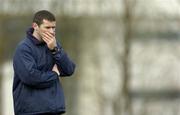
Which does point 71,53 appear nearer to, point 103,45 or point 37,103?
point 103,45

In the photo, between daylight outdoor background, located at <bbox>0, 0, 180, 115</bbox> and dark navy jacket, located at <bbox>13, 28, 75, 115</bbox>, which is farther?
daylight outdoor background, located at <bbox>0, 0, 180, 115</bbox>

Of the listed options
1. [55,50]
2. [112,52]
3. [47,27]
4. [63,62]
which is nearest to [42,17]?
[47,27]

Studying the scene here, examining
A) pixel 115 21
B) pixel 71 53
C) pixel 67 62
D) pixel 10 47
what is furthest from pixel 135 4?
pixel 67 62

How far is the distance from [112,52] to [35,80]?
10.9 m

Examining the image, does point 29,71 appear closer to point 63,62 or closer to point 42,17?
point 63,62

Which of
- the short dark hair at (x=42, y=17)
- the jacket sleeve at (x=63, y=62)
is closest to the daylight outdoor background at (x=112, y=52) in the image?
the jacket sleeve at (x=63, y=62)

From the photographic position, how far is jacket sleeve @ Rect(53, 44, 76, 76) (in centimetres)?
636

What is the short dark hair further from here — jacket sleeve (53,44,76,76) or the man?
jacket sleeve (53,44,76,76)

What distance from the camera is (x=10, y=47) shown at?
17.1 meters

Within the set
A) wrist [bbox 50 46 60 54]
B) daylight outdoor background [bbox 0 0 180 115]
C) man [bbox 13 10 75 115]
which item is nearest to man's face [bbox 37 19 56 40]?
man [bbox 13 10 75 115]

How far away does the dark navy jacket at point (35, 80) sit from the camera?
6312 mm

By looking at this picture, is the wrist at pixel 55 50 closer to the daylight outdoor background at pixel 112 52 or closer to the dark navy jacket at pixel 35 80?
the dark navy jacket at pixel 35 80

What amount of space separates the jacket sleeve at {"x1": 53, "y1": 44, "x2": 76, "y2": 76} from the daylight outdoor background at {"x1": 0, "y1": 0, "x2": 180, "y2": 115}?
33.7 ft

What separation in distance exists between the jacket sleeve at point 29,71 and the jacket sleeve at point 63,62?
11 centimetres
